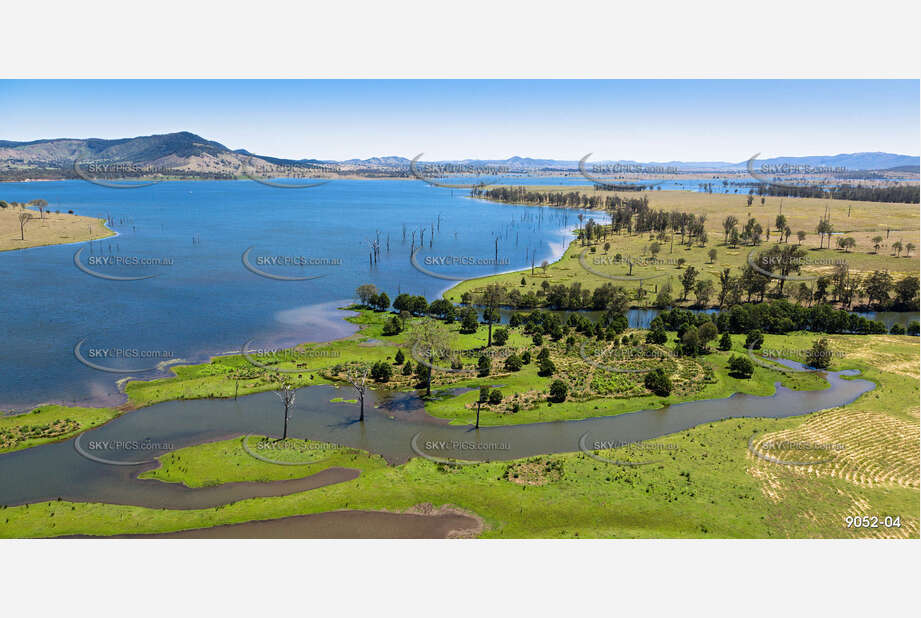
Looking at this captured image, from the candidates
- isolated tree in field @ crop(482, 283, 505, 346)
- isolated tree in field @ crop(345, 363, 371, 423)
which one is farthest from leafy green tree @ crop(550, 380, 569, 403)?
isolated tree in field @ crop(482, 283, 505, 346)

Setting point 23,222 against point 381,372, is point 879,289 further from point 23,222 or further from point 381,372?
point 23,222

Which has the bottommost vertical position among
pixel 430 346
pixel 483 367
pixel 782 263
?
pixel 483 367

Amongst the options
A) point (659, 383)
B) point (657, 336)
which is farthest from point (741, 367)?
point (659, 383)

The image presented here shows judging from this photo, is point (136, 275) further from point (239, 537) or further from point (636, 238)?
point (636, 238)

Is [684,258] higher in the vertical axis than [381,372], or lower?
higher

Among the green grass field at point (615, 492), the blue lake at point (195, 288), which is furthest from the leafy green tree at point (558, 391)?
the blue lake at point (195, 288)

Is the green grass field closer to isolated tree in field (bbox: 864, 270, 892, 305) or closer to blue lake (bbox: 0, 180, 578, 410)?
blue lake (bbox: 0, 180, 578, 410)

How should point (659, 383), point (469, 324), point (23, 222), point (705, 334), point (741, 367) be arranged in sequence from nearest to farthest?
point (659, 383) < point (741, 367) < point (705, 334) < point (469, 324) < point (23, 222)
